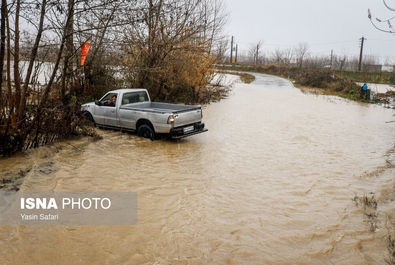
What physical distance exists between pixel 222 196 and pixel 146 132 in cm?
501

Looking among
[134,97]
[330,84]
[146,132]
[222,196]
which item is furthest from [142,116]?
[330,84]

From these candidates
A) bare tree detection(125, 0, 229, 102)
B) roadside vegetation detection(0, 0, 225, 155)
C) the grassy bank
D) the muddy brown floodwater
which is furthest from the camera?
the grassy bank

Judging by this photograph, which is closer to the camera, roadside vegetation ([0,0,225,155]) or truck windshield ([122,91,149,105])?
roadside vegetation ([0,0,225,155])

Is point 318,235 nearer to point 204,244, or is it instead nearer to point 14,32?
point 204,244

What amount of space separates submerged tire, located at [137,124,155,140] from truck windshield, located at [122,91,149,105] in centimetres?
131

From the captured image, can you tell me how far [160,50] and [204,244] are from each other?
544 inches

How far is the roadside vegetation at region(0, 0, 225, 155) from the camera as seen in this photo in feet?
27.5

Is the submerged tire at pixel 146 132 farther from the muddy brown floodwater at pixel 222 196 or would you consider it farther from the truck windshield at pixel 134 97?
the truck windshield at pixel 134 97

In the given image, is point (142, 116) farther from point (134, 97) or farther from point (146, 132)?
point (134, 97)

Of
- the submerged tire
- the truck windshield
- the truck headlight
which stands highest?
the truck windshield

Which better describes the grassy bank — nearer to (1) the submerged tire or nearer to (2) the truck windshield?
(2) the truck windshield

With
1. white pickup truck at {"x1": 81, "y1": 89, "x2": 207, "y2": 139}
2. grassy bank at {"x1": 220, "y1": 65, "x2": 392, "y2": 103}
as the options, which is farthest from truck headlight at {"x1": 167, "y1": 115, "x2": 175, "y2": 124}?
grassy bank at {"x1": 220, "y1": 65, "x2": 392, "y2": 103}

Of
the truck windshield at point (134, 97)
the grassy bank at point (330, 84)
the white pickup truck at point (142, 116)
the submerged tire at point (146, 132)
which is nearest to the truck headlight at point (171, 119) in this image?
the white pickup truck at point (142, 116)

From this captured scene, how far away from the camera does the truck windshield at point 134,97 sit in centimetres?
1212
